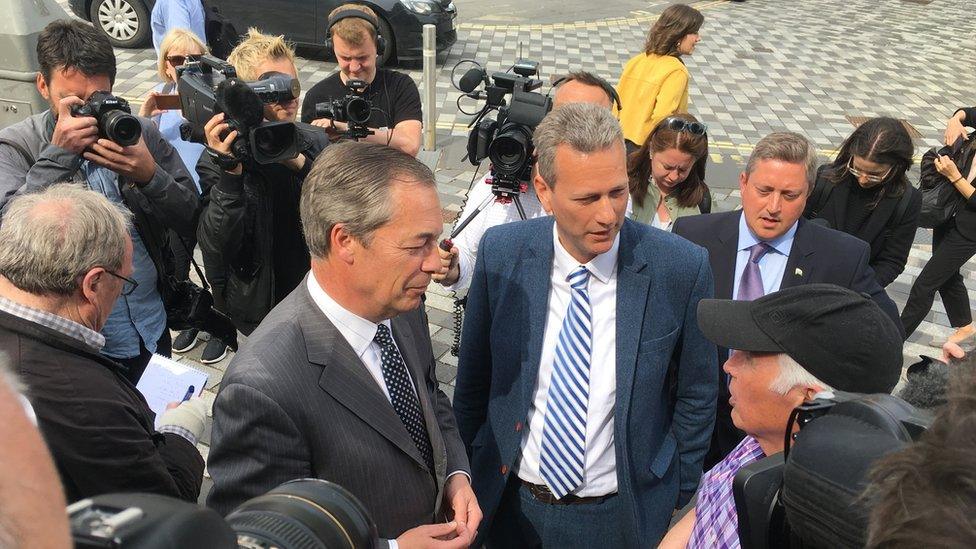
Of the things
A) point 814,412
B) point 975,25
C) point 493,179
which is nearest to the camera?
point 814,412

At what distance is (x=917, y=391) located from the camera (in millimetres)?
2029

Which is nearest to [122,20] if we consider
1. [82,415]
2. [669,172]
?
[669,172]

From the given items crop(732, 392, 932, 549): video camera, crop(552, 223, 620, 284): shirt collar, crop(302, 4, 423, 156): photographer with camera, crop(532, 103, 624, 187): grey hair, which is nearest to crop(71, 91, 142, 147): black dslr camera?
crop(302, 4, 423, 156): photographer with camera

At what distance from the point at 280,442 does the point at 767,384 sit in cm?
126

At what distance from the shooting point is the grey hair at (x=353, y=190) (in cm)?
200

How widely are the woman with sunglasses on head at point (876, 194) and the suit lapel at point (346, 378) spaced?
2716 millimetres

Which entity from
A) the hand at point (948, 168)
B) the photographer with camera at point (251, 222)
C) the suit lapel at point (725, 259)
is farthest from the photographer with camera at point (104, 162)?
the hand at point (948, 168)

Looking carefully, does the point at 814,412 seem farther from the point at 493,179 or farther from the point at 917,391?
the point at 493,179

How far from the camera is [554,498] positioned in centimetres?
253

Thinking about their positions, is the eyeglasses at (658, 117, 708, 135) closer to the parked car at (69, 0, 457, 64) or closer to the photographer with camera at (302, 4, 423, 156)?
the photographer with camera at (302, 4, 423, 156)

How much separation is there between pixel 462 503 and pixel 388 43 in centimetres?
900

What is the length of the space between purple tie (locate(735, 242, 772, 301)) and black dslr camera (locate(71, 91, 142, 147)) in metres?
2.59

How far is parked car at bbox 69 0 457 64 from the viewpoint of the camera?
10.2 metres

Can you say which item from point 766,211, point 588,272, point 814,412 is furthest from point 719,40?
point 814,412
